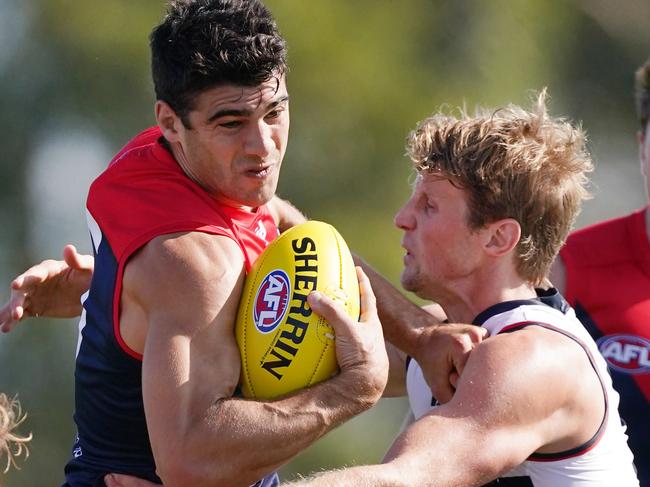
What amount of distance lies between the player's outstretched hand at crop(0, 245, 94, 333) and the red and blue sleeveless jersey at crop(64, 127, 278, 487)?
57 centimetres

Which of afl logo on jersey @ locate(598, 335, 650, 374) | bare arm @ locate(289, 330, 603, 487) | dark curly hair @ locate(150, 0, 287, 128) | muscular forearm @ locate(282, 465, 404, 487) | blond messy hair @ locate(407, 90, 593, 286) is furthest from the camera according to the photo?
afl logo on jersey @ locate(598, 335, 650, 374)

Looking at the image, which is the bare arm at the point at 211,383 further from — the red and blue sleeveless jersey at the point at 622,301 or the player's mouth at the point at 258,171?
the red and blue sleeveless jersey at the point at 622,301

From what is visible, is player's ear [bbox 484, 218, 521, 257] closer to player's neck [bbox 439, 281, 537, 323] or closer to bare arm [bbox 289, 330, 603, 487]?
player's neck [bbox 439, 281, 537, 323]

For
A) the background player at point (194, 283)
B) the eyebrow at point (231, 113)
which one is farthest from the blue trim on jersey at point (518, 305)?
the eyebrow at point (231, 113)

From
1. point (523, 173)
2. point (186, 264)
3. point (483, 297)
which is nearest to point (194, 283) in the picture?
point (186, 264)

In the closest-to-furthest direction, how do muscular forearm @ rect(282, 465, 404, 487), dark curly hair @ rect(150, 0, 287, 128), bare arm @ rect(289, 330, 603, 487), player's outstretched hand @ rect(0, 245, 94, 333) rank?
1. muscular forearm @ rect(282, 465, 404, 487)
2. bare arm @ rect(289, 330, 603, 487)
3. dark curly hair @ rect(150, 0, 287, 128)
4. player's outstretched hand @ rect(0, 245, 94, 333)

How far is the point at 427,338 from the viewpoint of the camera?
4.93 meters

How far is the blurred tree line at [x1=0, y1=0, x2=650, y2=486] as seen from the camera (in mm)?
13234

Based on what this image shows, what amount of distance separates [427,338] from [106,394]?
1.24 meters

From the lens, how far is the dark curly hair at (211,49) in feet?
14.8

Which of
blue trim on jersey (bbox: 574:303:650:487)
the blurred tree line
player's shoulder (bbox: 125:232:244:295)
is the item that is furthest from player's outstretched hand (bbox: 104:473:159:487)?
the blurred tree line

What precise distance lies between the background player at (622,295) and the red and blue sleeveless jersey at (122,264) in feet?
6.01

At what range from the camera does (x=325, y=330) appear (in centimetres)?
432

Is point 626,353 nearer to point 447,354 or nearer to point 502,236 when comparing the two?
point 502,236
